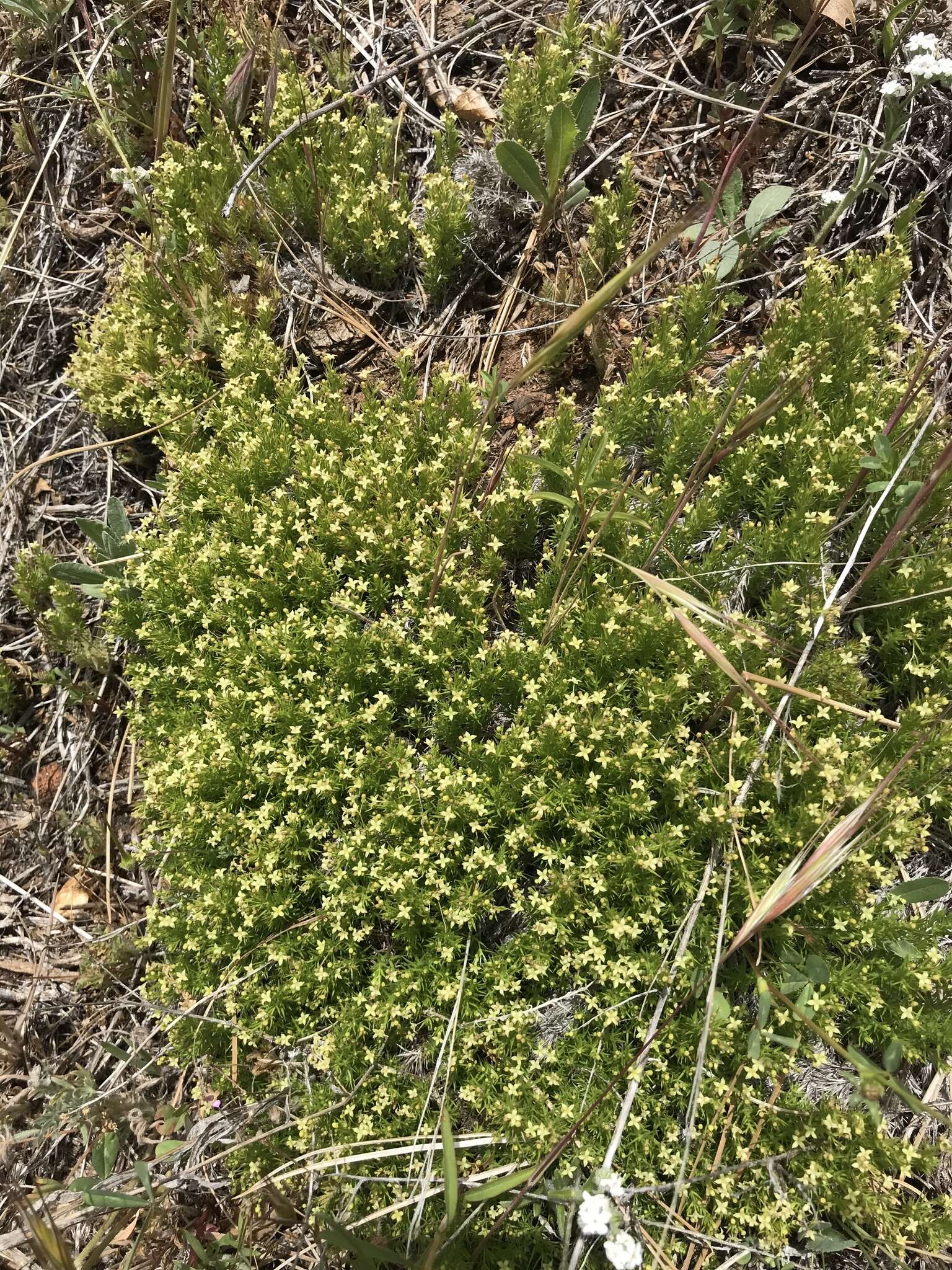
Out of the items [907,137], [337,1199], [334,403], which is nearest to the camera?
[337,1199]

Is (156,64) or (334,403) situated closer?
(334,403)

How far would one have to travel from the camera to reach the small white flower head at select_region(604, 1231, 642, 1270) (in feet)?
7.04

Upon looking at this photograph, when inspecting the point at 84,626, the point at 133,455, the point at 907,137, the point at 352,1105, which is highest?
the point at 907,137

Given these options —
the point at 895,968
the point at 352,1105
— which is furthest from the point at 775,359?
the point at 352,1105

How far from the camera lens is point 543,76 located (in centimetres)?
445

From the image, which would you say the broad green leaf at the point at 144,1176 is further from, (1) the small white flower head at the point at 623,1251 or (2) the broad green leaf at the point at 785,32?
(2) the broad green leaf at the point at 785,32

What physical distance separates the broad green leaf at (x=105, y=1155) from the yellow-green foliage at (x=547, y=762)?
0.47 metres

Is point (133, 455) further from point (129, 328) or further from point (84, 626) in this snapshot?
point (84, 626)

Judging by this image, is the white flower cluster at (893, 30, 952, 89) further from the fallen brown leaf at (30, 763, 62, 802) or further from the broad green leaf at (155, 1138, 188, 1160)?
the broad green leaf at (155, 1138, 188, 1160)

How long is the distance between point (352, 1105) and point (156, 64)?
5986mm

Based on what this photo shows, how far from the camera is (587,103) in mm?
4281

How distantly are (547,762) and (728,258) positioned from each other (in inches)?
112

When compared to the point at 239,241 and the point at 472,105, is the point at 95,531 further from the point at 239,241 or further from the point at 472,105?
the point at 472,105

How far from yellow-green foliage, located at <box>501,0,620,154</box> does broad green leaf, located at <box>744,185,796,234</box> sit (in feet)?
3.85
